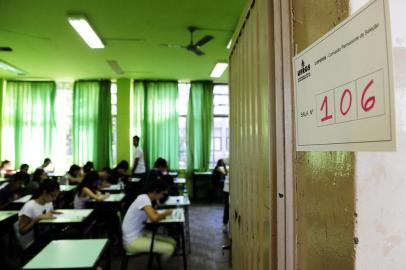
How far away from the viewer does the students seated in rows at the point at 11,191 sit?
16.2 ft

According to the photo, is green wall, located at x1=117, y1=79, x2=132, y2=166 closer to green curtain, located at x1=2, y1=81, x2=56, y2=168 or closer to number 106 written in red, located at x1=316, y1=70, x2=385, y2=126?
green curtain, located at x1=2, y1=81, x2=56, y2=168

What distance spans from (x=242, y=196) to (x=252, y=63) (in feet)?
2.19

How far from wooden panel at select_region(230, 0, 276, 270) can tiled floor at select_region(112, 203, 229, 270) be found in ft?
8.57

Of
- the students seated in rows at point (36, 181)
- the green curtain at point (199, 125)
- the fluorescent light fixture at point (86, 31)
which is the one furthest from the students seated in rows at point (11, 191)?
the green curtain at point (199, 125)

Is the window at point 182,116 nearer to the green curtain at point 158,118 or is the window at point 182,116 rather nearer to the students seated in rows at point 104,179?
the green curtain at point 158,118

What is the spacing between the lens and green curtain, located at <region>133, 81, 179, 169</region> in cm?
905

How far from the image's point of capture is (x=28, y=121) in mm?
9078

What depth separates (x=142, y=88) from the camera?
9102 mm

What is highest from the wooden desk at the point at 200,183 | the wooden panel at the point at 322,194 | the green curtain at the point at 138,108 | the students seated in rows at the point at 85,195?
the green curtain at the point at 138,108

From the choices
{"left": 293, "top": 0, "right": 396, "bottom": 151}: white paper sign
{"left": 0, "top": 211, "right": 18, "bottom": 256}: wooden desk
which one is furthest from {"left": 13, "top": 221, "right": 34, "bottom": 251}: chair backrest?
{"left": 293, "top": 0, "right": 396, "bottom": 151}: white paper sign

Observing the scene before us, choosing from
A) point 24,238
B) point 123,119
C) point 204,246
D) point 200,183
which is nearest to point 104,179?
point 204,246

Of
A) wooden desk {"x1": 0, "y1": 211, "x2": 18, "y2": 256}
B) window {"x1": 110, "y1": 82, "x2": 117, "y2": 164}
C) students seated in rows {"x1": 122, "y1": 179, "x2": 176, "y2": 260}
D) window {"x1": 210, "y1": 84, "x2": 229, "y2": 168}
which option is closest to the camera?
students seated in rows {"x1": 122, "y1": 179, "x2": 176, "y2": 260}

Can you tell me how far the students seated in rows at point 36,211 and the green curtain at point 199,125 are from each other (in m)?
5.46

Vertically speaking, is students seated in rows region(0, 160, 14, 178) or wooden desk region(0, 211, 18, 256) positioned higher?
students seated in rows region(0, 160, 14, 178)
